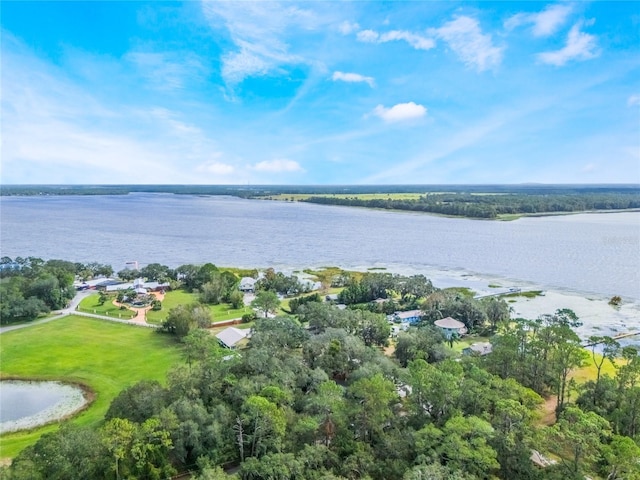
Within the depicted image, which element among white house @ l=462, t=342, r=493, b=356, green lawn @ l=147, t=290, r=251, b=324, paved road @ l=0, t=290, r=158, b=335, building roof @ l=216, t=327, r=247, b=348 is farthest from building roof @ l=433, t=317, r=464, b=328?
paved road @ l=0, t=290, r=158, b=335

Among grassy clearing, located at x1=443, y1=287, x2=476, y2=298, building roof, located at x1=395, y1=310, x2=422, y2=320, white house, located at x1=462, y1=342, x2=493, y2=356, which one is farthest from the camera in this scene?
grassy clearing, located at x1=443, y1=287, x2=476, y2=298

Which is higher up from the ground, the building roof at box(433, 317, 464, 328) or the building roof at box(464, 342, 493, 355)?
the building roof at box(433, 317, 464, 328)

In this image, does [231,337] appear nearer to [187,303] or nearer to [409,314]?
[187,303]

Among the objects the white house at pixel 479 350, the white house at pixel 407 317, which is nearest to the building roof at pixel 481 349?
the white house at pixel 479 350

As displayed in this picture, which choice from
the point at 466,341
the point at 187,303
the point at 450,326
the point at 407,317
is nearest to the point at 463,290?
the point at 407,317

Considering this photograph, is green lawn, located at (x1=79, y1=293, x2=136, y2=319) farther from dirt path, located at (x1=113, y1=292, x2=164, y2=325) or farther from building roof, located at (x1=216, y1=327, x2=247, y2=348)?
building roof, located at (x1=216, y1=327, x2=247, y2=348)

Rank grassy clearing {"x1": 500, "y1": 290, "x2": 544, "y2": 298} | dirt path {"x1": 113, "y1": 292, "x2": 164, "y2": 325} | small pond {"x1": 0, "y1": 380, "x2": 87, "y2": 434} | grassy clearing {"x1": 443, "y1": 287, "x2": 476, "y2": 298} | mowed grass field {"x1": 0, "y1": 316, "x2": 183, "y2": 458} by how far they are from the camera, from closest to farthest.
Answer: small pond {"x1": 0, "y1": 380, "x2": 87, "y2": 434} < mowed grass field {"x1": 0, "y1": 316, "x2": 183, "y2": 458} < dirt path {"x1": 113, "y1": 292, "x2": 164, "y2": 325} < grassy clearing {"x1": 500, "y1": 290, "x2": 544, "y2": 298} < grassy clearing {"x1": 443, "y1": 287, "x2": 476, "y2": 298}

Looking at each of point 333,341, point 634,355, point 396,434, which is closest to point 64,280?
point 333,341

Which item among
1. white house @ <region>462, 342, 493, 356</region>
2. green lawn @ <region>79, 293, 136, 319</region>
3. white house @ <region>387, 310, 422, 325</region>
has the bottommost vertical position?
green lawn @ <region>79, 293, 136, 319</region>

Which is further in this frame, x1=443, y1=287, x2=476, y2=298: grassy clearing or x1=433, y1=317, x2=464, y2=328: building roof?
x1=443, y1=287, x2=476, y2=298: grassy clearing
